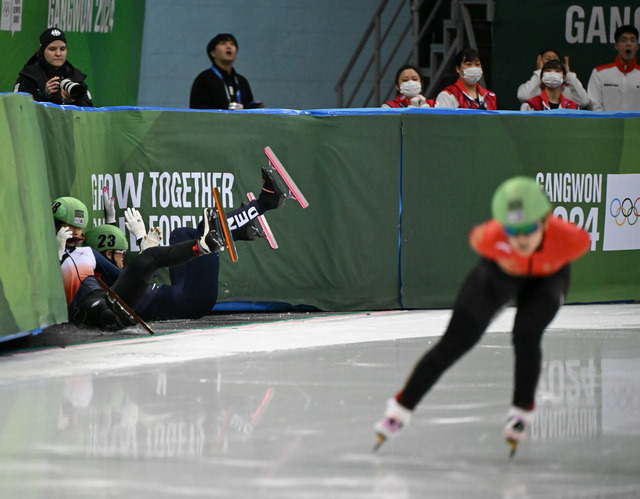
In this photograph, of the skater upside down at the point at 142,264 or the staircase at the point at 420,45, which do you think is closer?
the skater upside down at the point at 142,264

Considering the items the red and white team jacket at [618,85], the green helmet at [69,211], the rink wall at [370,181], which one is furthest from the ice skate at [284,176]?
the red and white team jacket at [618,85]

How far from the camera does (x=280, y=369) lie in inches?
294

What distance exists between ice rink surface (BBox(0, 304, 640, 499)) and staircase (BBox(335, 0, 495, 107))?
22.2ft

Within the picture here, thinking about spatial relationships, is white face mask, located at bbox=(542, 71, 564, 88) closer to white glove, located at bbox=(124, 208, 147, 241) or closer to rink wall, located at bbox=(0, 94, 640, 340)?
rink wall, located at bbox=(0, 94, 640, 340)

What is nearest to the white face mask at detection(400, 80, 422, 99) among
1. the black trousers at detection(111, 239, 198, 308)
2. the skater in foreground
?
the black trousers at detection(111, 239, 198, 308)

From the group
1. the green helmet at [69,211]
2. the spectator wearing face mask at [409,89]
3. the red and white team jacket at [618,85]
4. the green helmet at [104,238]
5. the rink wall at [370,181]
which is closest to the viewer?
the green helmet at [69,211]

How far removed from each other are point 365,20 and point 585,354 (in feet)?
32.3

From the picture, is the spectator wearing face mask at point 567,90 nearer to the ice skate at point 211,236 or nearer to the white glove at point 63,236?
the ice skate at point 211,236

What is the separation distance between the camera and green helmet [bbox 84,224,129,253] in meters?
9.16

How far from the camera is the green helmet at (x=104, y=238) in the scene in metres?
9.16

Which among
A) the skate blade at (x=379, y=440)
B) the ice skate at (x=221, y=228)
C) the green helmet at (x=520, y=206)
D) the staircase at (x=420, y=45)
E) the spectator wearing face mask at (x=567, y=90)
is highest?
the staircase at (x=420, y=45)

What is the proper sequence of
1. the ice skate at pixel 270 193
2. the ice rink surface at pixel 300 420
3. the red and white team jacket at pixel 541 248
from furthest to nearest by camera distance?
the ice skate at pixel 270 193
the red and white team jacket at pixel 541 248
the ice rink surface at pixel 300 420

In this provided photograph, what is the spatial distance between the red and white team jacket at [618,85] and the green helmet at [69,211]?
6138mm

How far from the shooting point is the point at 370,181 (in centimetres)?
1042
